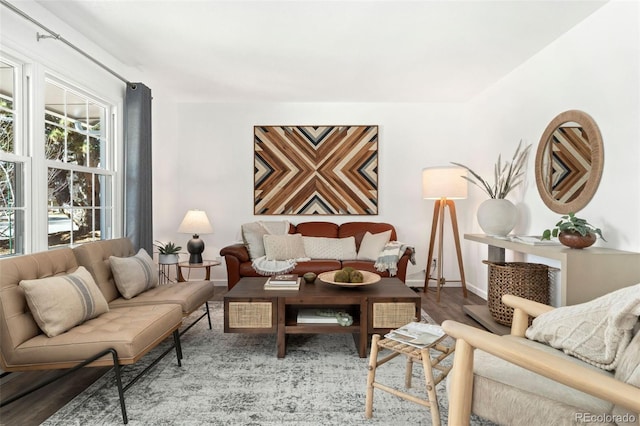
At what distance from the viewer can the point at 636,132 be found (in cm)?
240

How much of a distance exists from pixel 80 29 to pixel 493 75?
4.01m

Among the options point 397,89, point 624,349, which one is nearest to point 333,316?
point 624,349

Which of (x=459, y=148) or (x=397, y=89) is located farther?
(x=459, y=148)

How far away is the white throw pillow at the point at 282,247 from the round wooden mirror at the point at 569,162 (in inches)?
102

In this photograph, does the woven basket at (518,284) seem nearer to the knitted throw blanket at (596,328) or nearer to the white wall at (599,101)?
the white wall at (599,101)

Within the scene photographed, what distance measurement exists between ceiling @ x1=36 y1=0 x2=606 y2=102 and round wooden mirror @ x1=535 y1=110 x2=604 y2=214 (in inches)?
31.5

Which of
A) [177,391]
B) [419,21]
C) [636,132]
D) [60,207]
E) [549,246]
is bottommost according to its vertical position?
[177,391]

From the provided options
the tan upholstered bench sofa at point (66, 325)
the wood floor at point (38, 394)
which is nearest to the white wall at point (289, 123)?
the tan upholstered bench sofa at point (66, 325)

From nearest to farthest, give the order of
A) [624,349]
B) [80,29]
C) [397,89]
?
1. [624,349]
2. [80,29]
3. [397,89]

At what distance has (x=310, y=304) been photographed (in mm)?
2648

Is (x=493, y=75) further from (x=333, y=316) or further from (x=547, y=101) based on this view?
(x=333, y=316)

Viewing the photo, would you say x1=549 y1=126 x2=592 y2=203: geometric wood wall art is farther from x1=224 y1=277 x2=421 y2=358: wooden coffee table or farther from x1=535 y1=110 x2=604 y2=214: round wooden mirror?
x1=224 y1=277 x2=421 y2=358: wooden coffee table

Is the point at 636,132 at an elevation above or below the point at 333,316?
above

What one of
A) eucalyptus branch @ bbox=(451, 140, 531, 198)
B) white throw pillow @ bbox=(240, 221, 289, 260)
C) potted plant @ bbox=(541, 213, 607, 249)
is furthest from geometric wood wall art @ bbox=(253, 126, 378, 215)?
potted plant @ bbox=(541, 213, 607, 249)
